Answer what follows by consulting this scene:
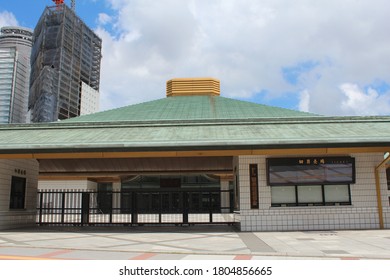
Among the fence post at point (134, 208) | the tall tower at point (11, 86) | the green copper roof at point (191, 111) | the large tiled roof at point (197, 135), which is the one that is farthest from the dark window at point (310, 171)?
the tall tower at point (11, 86)

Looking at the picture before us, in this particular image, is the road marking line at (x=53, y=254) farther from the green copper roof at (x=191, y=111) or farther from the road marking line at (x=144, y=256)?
the green copper roof at (x=191, y=111)

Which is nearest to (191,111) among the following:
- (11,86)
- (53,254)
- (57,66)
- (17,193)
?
(17,193)

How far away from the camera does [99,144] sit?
57.8 ft

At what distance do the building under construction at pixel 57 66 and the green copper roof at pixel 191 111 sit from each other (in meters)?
123

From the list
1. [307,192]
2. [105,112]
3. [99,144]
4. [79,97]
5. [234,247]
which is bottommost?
[234,247]

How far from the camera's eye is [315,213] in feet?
60.7

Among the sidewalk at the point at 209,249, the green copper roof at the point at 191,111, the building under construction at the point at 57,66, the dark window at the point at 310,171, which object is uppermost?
the building under construction at the point at 57,66

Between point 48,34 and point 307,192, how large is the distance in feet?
510

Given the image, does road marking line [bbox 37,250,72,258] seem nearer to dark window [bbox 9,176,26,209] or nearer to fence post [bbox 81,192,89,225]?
dark window [bbox 9,176,26,209]

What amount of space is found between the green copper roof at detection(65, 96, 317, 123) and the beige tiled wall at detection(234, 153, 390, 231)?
875cm

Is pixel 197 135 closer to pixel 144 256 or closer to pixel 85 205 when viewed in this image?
pixel 144 256

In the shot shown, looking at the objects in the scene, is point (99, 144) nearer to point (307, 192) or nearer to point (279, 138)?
point (279, 138)

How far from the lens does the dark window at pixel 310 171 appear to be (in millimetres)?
18453
